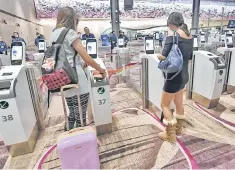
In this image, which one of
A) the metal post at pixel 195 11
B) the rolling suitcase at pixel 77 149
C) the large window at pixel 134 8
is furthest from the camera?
the large window at pixel 134 8

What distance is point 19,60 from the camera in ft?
7.09

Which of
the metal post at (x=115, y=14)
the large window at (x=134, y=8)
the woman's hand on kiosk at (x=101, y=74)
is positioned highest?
the large window at (x=134, y=8)

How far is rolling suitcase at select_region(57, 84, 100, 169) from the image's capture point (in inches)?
59.6

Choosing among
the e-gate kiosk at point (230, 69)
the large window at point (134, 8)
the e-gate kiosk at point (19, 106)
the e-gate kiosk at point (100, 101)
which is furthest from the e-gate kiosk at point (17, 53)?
the large window at point (134, 8)

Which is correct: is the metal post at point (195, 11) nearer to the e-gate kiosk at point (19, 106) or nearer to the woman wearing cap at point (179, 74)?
the woman wearing cap at point (179, 74)

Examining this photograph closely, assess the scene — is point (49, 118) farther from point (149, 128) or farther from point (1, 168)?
point (149, 128)

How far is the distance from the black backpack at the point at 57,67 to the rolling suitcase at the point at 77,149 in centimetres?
45

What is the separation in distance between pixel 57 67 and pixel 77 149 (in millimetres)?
721

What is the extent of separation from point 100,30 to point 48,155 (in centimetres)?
1211

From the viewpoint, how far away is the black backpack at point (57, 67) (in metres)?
1.63

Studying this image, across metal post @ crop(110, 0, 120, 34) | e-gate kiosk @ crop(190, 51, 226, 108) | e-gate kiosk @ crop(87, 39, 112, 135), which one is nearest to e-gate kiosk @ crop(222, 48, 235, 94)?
e-gate kiosk @ crop(190, 51, 226, 108)

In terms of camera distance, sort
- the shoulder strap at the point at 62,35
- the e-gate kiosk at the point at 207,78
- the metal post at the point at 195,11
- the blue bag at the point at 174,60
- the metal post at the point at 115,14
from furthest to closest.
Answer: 1. the metal post at the point at 195,11
2. the metal post at the point at 115,14
3. the e-gate kiosk at the point at 207,78
4. the blue bag at the point at 174,60
5. the shoulder strap at the point at 62,35

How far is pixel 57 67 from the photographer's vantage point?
167 cm

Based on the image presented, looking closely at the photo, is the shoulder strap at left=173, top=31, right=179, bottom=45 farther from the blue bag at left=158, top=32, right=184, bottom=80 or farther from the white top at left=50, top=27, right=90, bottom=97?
the white top at left=50, top=27, right=90, bottom=97
